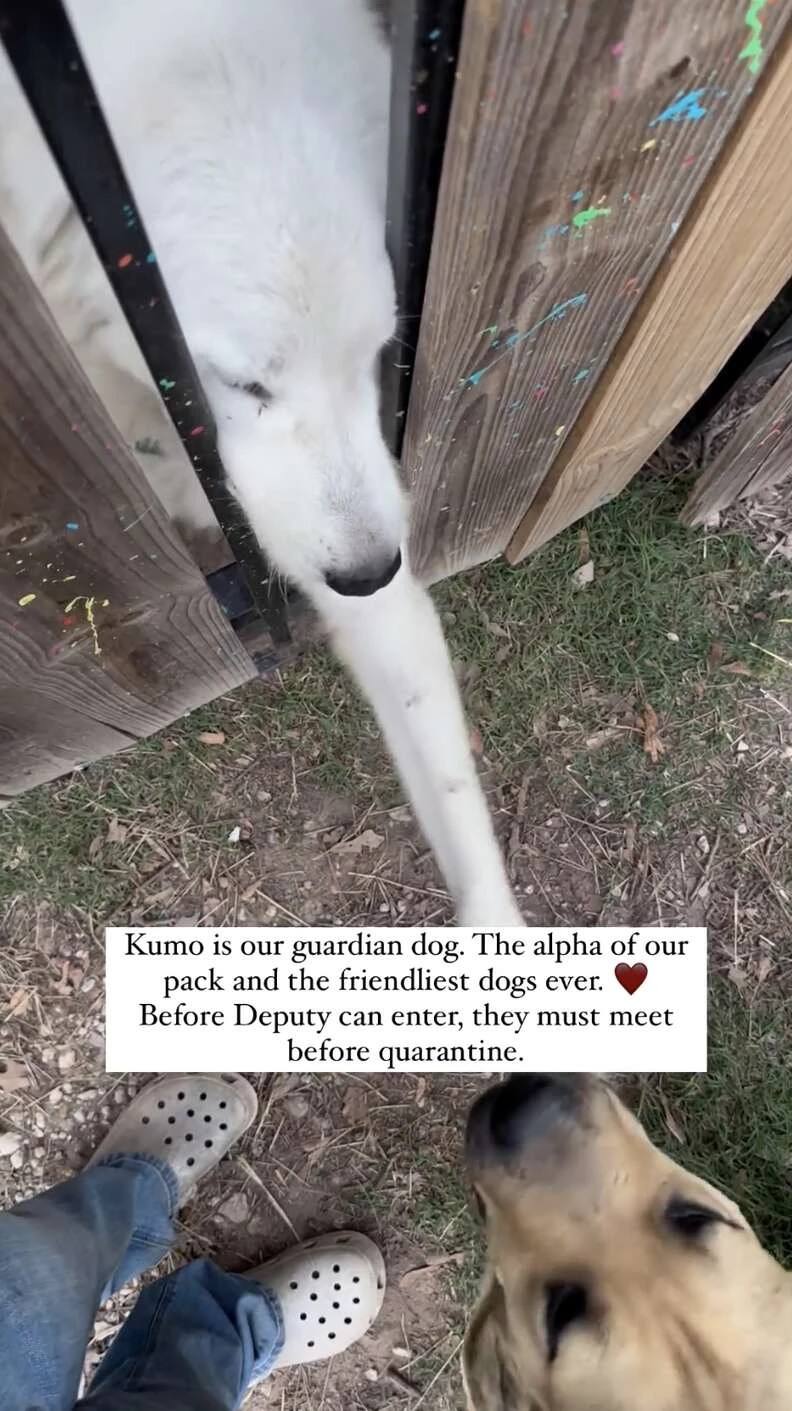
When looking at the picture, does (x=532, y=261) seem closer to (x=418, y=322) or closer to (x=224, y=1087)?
(x=418, y=322)

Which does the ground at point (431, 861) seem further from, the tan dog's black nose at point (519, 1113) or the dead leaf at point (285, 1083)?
the tan dog's black nose at point (519, 1113)

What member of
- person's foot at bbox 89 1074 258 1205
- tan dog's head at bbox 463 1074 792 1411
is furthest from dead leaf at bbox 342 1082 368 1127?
tan dog's head at bbox 463 1074 792 1411

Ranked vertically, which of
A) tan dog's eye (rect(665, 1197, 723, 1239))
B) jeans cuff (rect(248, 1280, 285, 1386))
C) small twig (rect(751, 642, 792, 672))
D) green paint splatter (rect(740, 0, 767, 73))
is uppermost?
green paint splatter (rect(740, 0, 767, 73))

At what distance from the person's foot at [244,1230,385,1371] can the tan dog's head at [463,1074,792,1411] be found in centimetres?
70

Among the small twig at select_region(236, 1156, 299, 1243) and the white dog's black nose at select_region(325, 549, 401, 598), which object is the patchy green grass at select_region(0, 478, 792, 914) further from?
the white dog's black nose at select_region(325, 549, 401, 598)

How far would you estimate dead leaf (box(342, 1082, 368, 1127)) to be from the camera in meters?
2.43

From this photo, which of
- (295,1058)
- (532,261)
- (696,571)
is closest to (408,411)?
(532,261)

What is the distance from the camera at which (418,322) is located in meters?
1.28

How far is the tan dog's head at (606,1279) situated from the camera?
142 cm

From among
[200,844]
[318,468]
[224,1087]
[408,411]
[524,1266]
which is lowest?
[524,1266]

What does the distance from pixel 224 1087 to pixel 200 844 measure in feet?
2.16

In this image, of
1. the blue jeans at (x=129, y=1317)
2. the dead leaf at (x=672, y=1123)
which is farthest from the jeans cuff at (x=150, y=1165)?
the dead leaf at (x=672, y=1123)

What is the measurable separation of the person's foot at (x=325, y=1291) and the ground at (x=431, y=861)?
70 mm

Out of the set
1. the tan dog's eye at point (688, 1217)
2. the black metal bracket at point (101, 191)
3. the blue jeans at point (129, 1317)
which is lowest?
the blue jeans at point (129, 1317)
